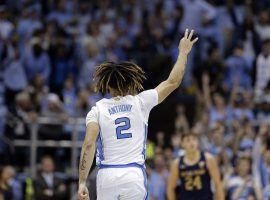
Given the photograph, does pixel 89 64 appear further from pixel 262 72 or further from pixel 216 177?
pixel 216 177

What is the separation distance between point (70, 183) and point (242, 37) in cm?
631

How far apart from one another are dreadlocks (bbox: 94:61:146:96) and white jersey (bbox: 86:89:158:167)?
12 cm

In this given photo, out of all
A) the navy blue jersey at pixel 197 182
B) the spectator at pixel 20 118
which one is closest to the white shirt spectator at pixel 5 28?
the spectator at pixel 20 118

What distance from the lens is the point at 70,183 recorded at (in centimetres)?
1809

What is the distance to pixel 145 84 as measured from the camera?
20.4m

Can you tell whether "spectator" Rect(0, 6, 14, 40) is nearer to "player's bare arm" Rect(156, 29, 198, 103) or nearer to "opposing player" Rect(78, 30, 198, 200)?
"player's bare arm" Rect(156, 29, 198, 103)

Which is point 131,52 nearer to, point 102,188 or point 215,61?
point 215,61

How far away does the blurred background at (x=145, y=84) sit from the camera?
17531 mm

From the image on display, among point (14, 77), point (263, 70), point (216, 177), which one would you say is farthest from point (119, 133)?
point (263, 70)

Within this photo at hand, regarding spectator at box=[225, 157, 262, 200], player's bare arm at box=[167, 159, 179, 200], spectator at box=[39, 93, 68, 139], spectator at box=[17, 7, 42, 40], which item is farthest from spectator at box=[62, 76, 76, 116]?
player's bare arm at box=[167, 159, 179, 200]

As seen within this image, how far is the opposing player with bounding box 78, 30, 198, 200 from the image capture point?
8531 millimetres

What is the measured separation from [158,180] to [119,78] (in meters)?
8.61

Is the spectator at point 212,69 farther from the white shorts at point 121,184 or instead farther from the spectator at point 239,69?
the white shorts at point 121,184

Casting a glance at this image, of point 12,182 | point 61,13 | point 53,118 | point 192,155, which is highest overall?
point 61,13
